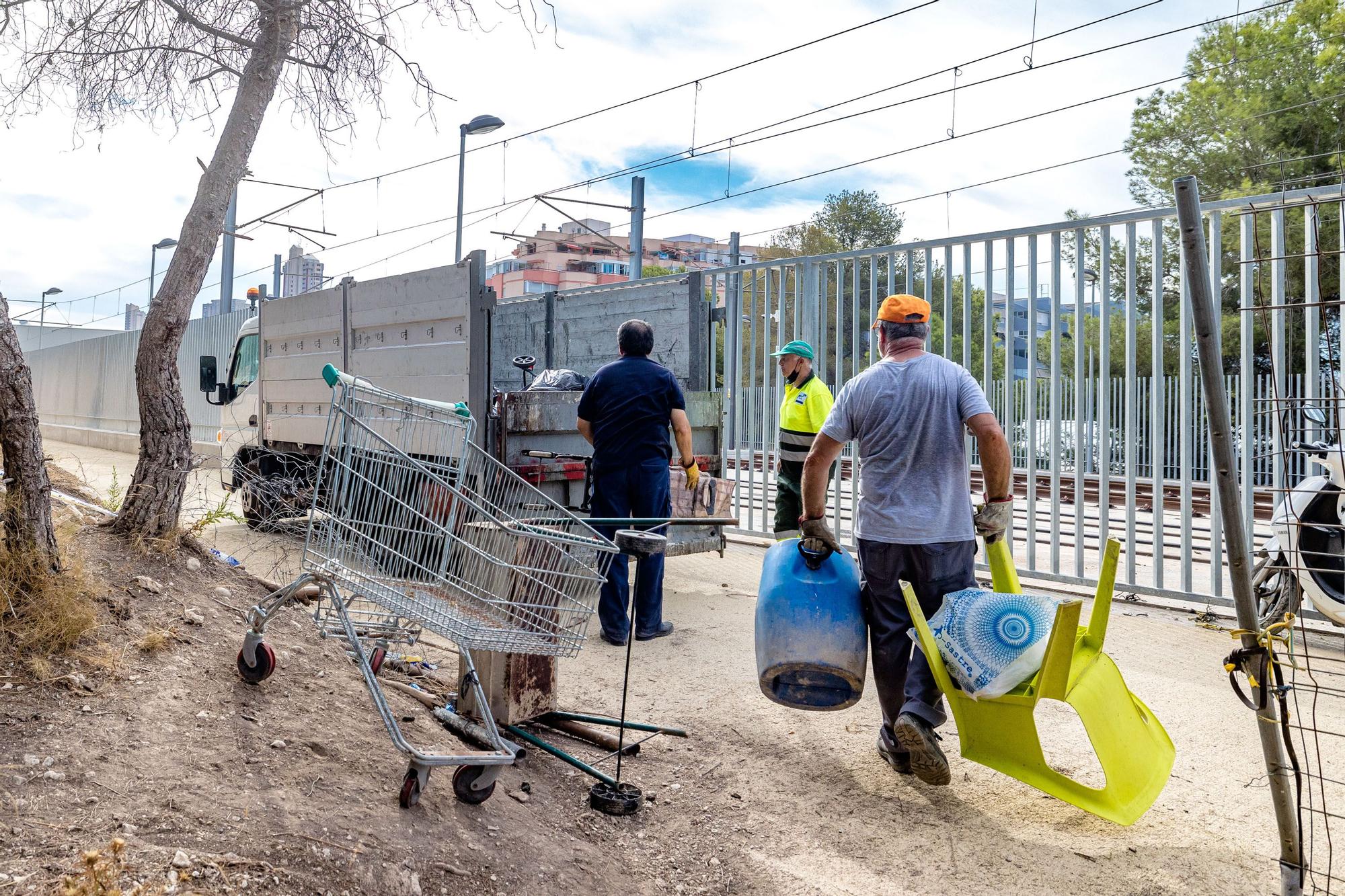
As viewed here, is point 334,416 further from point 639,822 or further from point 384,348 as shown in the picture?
point 384,348

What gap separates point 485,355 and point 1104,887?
556 cm

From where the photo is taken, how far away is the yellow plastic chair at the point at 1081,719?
3.11m

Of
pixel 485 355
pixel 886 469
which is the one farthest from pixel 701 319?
pixel 886 469

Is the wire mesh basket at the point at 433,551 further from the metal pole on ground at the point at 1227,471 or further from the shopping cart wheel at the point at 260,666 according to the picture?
the metal pole on ground at the point at 1227,471

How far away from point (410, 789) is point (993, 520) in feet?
7.61

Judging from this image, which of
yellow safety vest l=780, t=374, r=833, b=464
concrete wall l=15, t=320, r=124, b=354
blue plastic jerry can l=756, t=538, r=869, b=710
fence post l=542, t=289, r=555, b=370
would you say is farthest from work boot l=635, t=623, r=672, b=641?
concrete wall l=15, t=320, r=124, b=354

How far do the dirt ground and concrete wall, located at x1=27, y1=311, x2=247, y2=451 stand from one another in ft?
53.7

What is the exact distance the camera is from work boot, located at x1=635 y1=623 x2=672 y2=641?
6059mm

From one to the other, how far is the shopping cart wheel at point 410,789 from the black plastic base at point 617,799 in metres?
0.71

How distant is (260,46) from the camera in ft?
16.5

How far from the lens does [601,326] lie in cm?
999

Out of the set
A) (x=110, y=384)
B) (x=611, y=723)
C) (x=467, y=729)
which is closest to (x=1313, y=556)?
(x=611, y=723)

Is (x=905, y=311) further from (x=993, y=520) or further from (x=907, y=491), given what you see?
(x=993, y=520)

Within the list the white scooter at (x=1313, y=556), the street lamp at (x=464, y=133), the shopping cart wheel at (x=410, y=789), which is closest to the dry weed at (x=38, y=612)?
the shopping cart wheel at (x=410, y=789)
